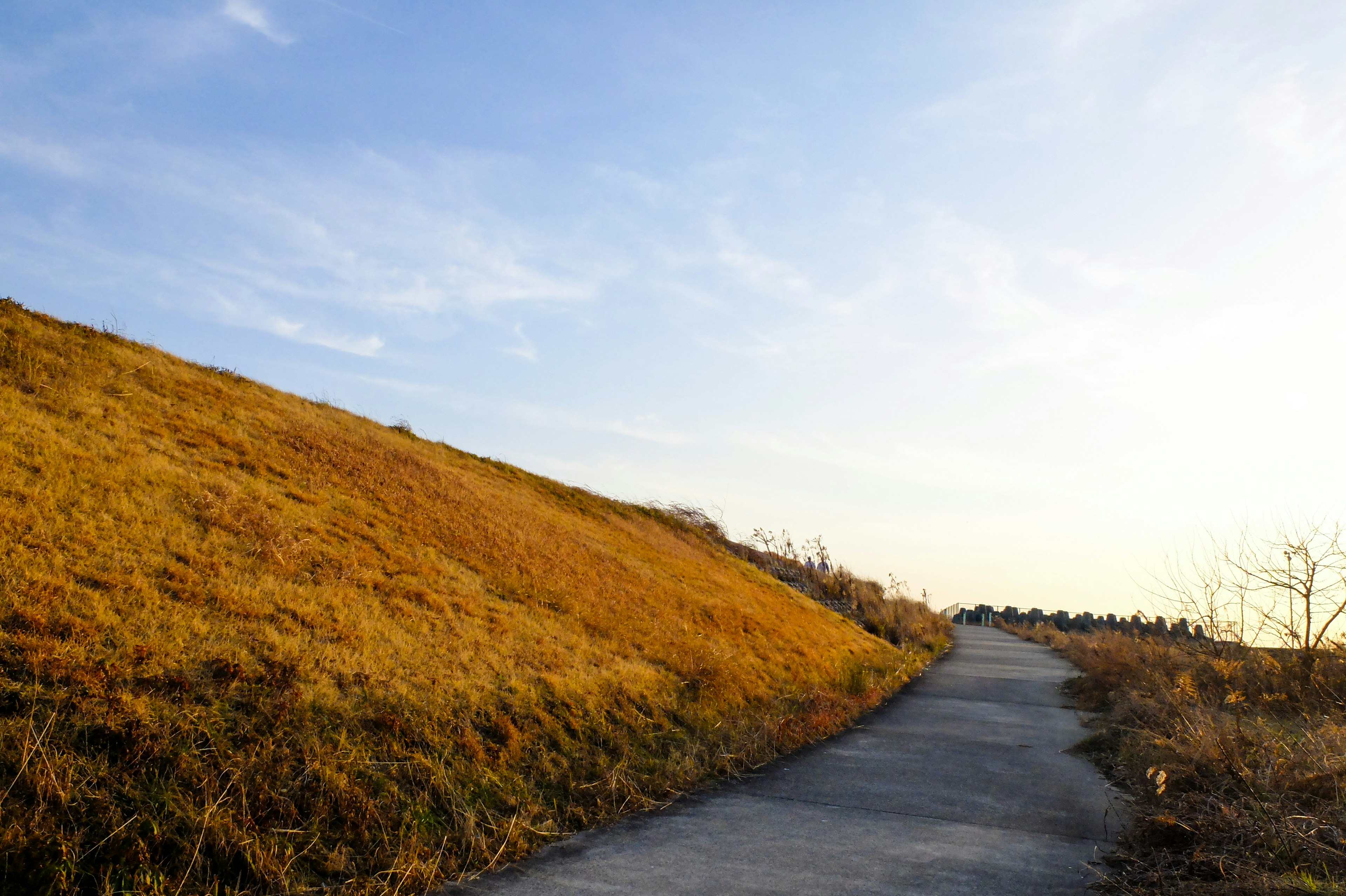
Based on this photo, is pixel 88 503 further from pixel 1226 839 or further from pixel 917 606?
pixel 917 606

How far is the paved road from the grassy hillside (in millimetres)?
479

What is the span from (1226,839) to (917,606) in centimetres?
2648

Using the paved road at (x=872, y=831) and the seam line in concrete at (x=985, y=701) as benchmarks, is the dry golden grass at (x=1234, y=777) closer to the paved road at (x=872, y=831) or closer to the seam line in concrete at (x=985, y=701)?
the paved road at (x=872, y=831)

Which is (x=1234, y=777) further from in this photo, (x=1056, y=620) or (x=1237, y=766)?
(x=1056, y=620)

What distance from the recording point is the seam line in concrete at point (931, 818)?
723 centimetres

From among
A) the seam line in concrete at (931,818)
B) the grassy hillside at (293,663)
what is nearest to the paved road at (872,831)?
the seam line in concrete at (931,818)

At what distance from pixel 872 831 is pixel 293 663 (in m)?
5.32

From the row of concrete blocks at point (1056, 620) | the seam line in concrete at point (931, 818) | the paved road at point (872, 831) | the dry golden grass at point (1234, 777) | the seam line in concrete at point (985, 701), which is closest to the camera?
the dry golden grass at point (1234, 777)

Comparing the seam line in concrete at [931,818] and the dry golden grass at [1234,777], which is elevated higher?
the dry golden grass at [1234,777]

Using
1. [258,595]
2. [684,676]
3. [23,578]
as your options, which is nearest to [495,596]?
[684,676]

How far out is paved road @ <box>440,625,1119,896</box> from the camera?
5.73 m

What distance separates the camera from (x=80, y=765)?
16.5 feet

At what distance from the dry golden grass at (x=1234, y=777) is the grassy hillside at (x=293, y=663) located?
4079 mm

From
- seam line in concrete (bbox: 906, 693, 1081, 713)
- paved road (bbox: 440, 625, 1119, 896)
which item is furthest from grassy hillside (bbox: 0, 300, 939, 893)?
seam line in concrete (bbox: 906, 693, 1081, 713)
